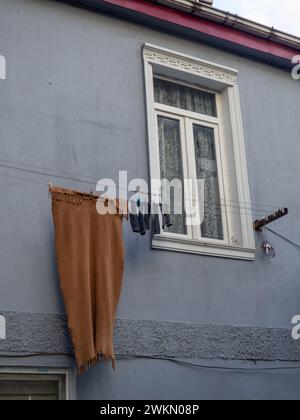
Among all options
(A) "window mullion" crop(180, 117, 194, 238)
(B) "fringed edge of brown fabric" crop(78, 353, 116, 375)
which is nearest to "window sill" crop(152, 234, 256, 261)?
(A) "window mullion" crop(180, 117, 194, 238)

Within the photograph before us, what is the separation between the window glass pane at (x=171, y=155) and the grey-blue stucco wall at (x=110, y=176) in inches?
15.7

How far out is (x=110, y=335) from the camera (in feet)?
20.4

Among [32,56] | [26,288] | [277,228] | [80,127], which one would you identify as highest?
[32,56]

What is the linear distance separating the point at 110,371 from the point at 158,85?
348 cm

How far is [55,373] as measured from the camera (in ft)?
20.2

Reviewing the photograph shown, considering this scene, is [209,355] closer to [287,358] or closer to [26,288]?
[287,358]

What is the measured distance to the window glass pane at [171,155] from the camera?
7.62 metres

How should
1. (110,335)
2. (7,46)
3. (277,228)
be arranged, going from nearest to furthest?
(110,335), (7,46), (277,228)

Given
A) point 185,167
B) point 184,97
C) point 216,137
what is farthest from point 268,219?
point 184,97

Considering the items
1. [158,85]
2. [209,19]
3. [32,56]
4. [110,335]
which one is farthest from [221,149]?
[110,335]

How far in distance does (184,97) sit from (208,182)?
3.58 ft

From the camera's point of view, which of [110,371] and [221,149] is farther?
[221,149]

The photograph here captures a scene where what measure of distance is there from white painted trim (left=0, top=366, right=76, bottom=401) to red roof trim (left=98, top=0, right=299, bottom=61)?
399 cm

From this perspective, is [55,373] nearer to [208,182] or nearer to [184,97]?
[208,182]
